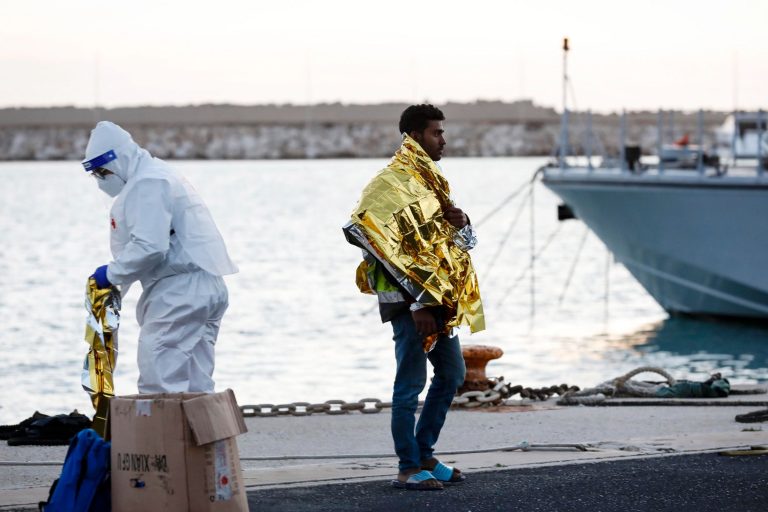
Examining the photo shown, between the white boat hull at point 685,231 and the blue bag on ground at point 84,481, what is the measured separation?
47.6 feet

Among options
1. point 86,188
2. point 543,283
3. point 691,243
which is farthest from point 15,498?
point 86,188

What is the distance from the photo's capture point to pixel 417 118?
6.96 metres

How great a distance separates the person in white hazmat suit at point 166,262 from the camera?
6.73 m

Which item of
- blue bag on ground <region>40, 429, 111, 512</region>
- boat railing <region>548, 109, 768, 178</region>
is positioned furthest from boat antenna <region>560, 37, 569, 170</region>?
blue bag on ground <region>40, 429, 111, 512</region>

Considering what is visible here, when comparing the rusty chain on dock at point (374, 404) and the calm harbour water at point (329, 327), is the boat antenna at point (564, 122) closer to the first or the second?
the calm harbour water at point (329, 327)

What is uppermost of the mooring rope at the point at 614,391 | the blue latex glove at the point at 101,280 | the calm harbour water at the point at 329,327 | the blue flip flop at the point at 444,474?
Result: the blue latex glove at the point at 101,280

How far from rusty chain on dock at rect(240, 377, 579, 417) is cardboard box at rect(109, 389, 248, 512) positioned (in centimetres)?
427

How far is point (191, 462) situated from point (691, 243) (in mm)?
16062

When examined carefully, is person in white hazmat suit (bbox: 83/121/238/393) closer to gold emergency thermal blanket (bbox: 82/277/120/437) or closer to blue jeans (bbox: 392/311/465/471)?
gold emergency thermal blanket (bbox: 82/277/120/437)

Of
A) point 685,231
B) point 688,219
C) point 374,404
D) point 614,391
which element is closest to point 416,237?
point 374,404

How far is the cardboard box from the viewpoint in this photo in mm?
5707

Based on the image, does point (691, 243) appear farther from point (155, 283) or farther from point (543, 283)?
point (543, 283)

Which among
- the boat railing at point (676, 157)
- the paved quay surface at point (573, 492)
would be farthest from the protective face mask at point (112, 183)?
the boat railing at point (676, 157)

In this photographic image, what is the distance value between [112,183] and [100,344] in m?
0.74
